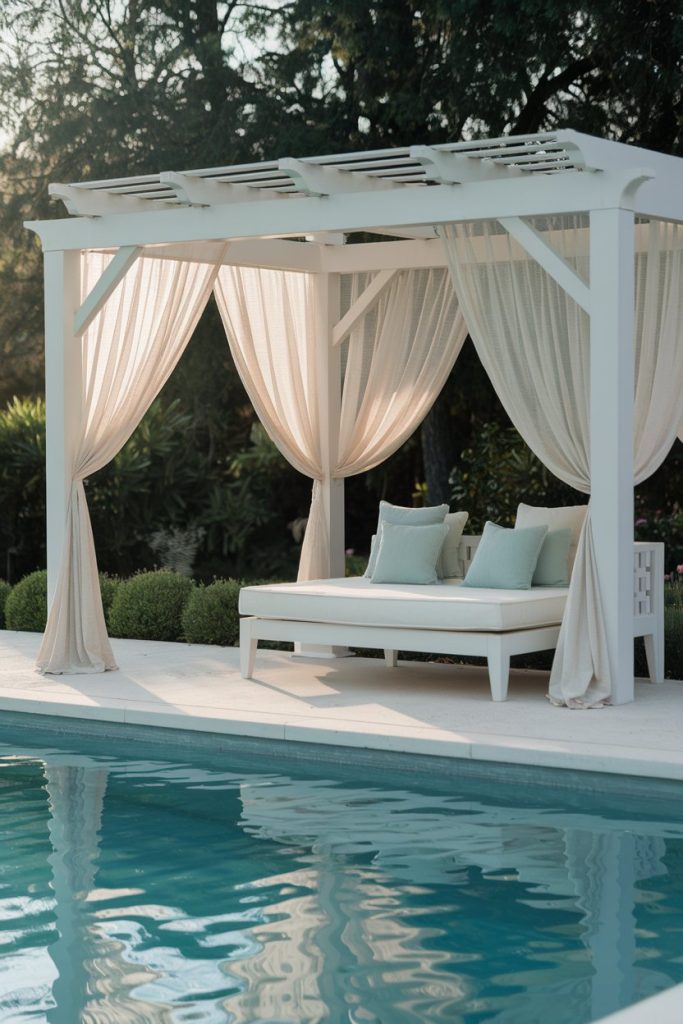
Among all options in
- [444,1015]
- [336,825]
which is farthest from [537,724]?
[444,1015]

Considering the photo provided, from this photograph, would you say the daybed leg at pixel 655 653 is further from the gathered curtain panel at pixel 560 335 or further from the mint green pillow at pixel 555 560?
the gathered curtain panel at pixel 560 335

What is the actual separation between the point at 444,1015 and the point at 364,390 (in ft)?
21.2

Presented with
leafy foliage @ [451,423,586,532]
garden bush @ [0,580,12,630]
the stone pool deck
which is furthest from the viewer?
leafy foliage @ [451,423,586,532]

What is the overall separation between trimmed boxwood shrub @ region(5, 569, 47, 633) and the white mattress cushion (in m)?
3.00

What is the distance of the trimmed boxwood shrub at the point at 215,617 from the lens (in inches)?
414

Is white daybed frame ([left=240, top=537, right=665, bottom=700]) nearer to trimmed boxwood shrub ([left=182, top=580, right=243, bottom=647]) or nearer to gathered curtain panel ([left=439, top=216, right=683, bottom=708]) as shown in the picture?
gathered curtain panel ([left=439, top=216, right=683, bottom=708])

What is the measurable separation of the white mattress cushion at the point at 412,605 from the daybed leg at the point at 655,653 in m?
0.53

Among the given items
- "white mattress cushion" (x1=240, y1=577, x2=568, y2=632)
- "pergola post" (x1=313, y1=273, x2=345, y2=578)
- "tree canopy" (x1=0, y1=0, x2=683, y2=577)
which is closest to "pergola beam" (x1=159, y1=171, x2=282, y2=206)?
"pergola post" (x1=313, y1=273, x2=345, y2=578)

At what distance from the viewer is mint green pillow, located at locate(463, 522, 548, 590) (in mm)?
8523

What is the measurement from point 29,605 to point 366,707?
170 inches

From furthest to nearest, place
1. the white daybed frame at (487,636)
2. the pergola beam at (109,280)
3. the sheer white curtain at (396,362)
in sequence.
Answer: the sheer white curtain at (396,362) → the pergola beam at (109,280) → the white daybed frame at (487,636)

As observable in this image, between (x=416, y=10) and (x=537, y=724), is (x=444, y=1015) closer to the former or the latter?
(x=537, y=724)

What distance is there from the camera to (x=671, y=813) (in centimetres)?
599

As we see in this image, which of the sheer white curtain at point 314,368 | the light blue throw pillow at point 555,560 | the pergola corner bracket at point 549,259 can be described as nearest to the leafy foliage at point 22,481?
the sheer white curtain at point 314,368
